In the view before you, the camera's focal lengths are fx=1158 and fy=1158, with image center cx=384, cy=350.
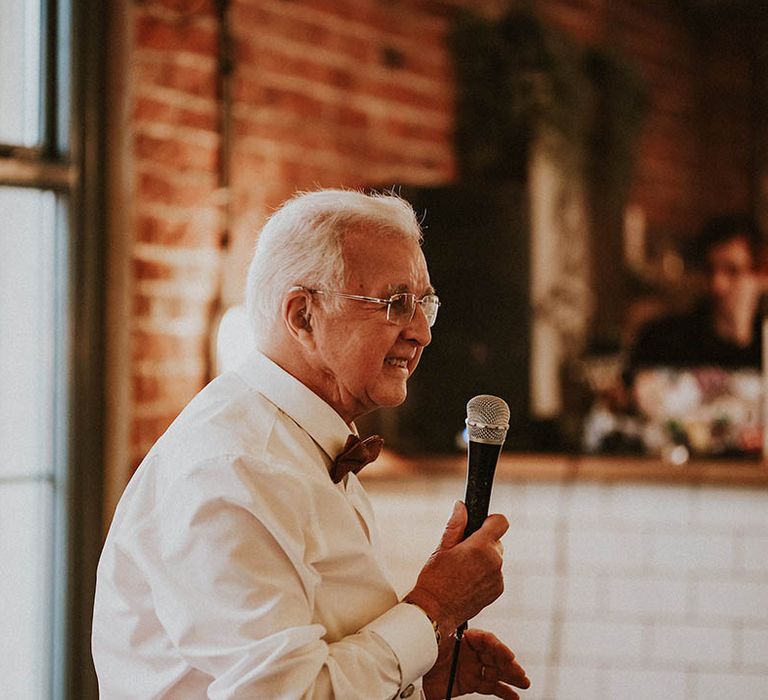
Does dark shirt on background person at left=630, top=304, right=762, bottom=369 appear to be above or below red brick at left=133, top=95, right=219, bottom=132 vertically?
below

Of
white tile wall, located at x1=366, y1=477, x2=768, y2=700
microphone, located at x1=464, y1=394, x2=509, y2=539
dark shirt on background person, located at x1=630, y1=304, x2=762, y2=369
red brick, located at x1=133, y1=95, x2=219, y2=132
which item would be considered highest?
red brick, located at x1=133, y1=95, x2=219, y2=132

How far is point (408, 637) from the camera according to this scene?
1.43 meters

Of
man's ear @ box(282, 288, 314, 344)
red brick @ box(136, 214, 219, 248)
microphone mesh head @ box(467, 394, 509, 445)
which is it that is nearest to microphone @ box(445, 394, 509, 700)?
microphone mesh head @ box(467, 394, 509, 445)

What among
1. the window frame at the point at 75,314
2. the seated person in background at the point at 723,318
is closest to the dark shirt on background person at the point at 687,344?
the seated person in background at the point at 723,318

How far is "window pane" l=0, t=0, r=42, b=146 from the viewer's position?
2768 mm

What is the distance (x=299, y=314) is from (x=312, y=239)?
104mm

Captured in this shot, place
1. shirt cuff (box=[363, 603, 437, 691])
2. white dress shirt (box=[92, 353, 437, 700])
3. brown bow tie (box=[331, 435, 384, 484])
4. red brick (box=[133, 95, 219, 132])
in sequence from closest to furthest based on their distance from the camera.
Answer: white dress shirt (box=[92, 353, 437, 700]) < shirt cuff (box=[363, 603, 437, 691]) < brown bow tie (box=[331, 435, 384, 484]) < red brick (box=[133, 95, 219, 132])

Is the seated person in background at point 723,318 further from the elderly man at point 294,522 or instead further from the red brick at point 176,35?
the elderly man at point 294,522

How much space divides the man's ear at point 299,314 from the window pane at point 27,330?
1.42 metres

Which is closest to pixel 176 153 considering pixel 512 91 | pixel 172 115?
pixel 172 115

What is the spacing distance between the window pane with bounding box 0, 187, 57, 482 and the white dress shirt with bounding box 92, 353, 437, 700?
1334mm

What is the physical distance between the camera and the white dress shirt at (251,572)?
1.32 meters

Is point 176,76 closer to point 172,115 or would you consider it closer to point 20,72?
point 172,115

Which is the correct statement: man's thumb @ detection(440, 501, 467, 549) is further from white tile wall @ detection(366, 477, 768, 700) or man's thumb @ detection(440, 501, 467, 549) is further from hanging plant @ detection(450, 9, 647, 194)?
hanging plant @ detection(450, 9, 647, 194)
